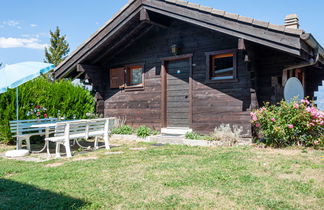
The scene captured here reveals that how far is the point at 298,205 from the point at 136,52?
834cm

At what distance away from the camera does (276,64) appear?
26.0ft

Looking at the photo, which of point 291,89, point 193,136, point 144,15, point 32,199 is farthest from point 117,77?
point 32,199

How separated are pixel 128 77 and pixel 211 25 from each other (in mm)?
4227

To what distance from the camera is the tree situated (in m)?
37.1

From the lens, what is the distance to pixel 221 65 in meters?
8.79

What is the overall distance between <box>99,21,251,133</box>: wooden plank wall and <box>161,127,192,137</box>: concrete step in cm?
32

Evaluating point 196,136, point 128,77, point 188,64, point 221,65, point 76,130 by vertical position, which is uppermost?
point 188,64

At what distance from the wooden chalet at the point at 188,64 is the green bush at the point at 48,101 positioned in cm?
63

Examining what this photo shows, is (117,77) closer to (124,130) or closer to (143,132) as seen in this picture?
(124,130)

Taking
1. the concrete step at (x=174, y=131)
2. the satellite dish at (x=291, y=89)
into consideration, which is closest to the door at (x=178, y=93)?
the concrete step at (x=174, y=131)

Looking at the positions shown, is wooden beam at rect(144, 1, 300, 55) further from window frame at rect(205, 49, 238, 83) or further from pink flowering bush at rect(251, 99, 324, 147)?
pink flowering bush at rect(251, 99, 324, 147)

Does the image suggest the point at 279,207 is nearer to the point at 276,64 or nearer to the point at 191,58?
the point at 276,64

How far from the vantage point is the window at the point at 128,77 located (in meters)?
10.8

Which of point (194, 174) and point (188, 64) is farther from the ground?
point (188, 64)
